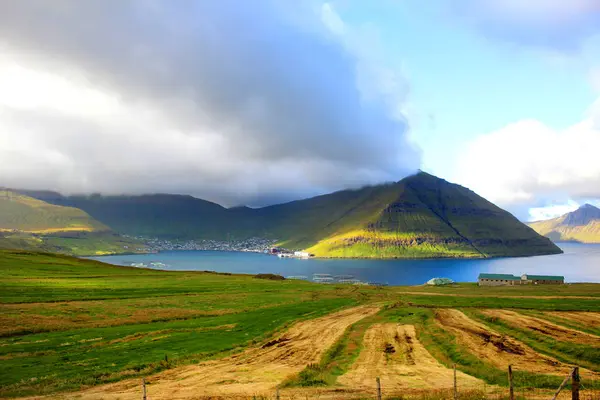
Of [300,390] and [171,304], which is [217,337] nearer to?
[300,390]

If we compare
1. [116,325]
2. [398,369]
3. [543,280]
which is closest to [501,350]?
[398,369]

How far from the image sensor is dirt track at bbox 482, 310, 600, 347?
139 ft

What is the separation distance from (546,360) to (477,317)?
1102 inches

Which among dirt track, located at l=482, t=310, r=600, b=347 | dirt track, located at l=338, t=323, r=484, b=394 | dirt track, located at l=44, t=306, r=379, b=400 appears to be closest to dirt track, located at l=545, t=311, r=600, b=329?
dirt track, located at l=482, t=310, r=600, b=347

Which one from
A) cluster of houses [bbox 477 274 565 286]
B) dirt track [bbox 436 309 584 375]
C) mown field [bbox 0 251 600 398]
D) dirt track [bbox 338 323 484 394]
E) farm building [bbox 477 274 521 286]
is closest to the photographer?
dirt track [bbox 338 323 484 394]

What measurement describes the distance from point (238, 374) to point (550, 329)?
3966cm

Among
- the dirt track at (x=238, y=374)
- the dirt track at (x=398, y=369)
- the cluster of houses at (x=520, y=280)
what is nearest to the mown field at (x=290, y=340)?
the dirt track at (x=398, y=369)

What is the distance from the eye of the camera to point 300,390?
27.0m

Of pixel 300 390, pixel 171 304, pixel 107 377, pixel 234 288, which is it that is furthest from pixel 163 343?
pixel 234 288

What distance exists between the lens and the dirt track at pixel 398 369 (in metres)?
28.3

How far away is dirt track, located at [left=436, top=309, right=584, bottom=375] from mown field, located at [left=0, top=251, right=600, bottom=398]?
0.12 metres

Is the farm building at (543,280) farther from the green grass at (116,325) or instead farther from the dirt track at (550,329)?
the dirt track at (550,329)

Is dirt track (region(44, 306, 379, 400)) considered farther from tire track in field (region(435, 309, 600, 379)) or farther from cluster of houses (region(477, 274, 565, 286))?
cluster of houses (region(477, 274, 565, 286))

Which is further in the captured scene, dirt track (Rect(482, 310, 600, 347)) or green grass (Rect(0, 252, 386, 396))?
dirt track (Rect(482, 310, 600, 347))
